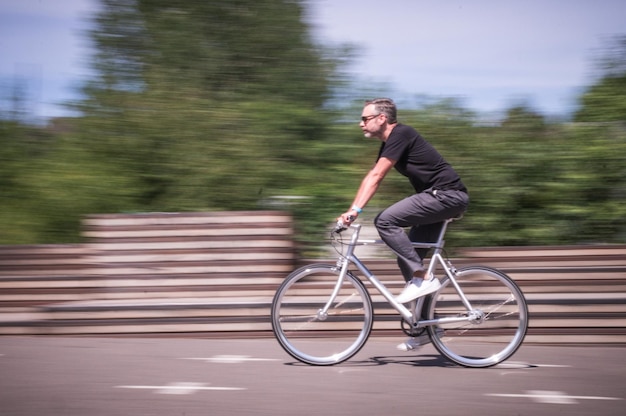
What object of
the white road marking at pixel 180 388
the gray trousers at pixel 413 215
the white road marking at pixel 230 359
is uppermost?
the gray trousers at pixel 413 215

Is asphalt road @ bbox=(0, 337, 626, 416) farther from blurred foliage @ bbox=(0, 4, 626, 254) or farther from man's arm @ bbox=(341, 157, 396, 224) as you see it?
blurred foliage @ bbox=(0, 4, 626, 254)

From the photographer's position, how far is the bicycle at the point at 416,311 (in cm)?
582

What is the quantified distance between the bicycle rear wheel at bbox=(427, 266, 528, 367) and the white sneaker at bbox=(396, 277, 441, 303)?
0.09m

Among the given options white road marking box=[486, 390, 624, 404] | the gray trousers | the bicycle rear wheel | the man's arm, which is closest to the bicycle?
the bicycle rear wheel

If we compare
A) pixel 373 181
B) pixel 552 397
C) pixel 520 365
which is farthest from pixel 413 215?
pixel 552 397

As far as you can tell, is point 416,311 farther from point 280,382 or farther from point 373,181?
point 280,382

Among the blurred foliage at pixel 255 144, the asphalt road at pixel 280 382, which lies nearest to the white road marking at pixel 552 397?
the asphalt road at pixel 280 382

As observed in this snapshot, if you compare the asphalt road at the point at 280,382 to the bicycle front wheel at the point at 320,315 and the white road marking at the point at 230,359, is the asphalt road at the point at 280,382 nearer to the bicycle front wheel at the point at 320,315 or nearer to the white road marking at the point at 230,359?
the white road marking at the point at 230,359

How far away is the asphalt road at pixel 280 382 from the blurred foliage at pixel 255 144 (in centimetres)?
182

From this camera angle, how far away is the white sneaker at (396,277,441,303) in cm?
573

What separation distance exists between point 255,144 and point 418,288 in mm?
3468

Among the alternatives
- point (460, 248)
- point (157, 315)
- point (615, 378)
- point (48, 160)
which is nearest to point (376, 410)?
point (615, 378)

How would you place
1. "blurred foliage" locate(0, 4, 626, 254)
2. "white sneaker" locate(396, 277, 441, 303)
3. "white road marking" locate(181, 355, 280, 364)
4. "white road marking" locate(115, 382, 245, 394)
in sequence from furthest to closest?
1. "blurred foliage" locate(0, 4, 626, 254)
2. "white road marking" locate(181, 355, 280, 364)
3. "white sneaker" locate(396, 277, 441, 303)
4. "white road marking" locate(115, 382, 245, 394)

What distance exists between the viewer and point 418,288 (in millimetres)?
5746
